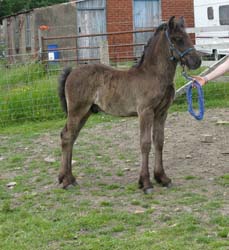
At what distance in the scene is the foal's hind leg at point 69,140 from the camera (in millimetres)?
6613

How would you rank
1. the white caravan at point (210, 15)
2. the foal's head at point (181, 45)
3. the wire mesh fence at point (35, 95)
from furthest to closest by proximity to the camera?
the white caravan at point (210, 15) → the wire mesh fence at point (35, 95) → the foal's head at point (181, 45)

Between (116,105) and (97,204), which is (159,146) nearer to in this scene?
(116,105)

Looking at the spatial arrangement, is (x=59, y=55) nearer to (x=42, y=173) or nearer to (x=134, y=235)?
(x=42, y=173)

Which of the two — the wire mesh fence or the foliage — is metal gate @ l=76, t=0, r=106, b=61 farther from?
the foliage

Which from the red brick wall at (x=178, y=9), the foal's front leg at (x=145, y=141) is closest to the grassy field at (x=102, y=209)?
the foal's front leg at (x=145, y=141)

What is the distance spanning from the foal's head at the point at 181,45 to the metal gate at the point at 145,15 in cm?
1587

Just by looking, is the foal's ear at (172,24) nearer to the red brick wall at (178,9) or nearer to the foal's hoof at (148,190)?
the foal's hoof at (148,190)

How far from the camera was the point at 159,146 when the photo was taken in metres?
6.54

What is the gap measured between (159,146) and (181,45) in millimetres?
1197

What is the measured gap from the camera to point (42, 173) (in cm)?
731

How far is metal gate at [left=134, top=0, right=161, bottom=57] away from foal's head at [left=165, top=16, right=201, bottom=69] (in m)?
15.9

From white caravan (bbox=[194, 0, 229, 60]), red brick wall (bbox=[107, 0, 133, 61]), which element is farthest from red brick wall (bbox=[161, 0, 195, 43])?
white caravan (bbox=[194, 0, 229, 60])

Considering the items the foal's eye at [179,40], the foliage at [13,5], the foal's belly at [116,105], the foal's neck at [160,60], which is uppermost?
the foliage at [13,5]

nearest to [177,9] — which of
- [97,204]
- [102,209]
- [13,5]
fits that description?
[13,5]
